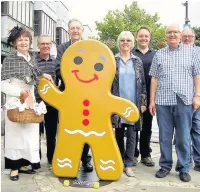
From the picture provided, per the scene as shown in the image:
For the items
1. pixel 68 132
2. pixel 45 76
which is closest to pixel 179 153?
pixel 68 132

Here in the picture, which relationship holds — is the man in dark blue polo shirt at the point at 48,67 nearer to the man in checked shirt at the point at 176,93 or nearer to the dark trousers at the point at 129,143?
the dark trousers at the point at 129,143

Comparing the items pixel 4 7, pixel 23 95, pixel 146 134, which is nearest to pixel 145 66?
pixel 146 134

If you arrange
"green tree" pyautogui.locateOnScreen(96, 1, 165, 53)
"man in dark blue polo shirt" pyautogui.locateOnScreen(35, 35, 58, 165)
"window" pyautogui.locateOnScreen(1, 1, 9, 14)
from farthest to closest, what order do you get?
"green tree" pyautogui.locateOnScreen(96, 1, 165, 53), "window" pyautogui.locateOnScreen(1, 1, 9, 14), "man in dark blue polo shirt" pyautogui.locateOnScreen(35, 35, 58, 165)

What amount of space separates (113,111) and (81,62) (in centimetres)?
64

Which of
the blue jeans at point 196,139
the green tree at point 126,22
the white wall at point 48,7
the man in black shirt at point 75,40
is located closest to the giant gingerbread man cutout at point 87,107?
the man in black shirt at point 75,40

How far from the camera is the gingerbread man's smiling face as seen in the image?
141 inches

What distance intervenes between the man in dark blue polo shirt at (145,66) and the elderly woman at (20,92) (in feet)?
4.31

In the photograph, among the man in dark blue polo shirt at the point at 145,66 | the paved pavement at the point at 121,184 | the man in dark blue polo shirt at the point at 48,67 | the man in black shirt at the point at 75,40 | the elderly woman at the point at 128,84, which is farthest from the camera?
the man in dark blue polo shirt at the point at 145,66

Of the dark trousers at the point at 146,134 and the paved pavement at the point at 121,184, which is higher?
the dark trousers at the point at 146,134

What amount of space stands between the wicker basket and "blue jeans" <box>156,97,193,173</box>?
1.42 m

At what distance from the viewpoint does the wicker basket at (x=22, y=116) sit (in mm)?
3484

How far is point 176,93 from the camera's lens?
3.69 metres

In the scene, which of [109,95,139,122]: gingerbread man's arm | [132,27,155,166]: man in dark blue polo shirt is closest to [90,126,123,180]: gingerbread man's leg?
[109,95,139,122]: gingerbread man's arm

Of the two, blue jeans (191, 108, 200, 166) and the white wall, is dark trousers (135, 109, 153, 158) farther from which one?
the white wall
